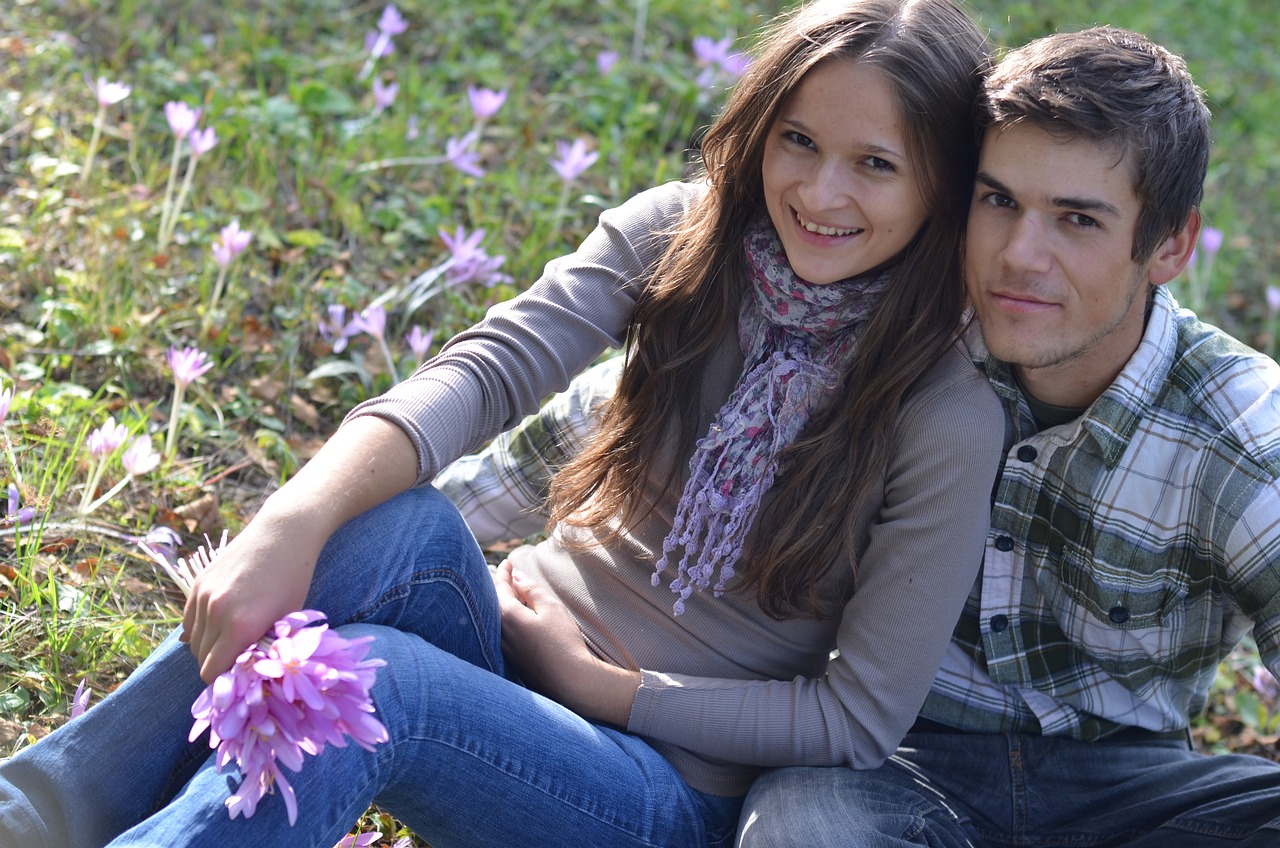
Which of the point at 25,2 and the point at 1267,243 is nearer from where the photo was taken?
the point at 25,2

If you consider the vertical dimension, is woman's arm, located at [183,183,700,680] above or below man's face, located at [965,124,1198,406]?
below

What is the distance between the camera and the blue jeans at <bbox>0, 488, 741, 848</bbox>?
1.51 meters

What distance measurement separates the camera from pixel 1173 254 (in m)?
1.89

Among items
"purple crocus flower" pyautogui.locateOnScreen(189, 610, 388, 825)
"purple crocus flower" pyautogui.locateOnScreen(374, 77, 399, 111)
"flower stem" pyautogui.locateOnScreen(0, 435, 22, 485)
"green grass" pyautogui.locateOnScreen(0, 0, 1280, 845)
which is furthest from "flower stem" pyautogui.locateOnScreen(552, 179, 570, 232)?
"purple crocus flower" pyautogui.locateOnScreen(189, 610, 388, 825)

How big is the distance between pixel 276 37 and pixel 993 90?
2.62 m

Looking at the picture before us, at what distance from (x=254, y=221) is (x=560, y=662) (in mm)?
1664

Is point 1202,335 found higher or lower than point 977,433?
higher

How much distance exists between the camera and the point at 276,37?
3783 millimetres

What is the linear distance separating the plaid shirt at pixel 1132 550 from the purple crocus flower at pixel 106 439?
4.70 ft

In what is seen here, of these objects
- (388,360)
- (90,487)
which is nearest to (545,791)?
(90,487)

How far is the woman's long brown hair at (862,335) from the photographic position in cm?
177

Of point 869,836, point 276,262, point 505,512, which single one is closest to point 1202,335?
point 869,836

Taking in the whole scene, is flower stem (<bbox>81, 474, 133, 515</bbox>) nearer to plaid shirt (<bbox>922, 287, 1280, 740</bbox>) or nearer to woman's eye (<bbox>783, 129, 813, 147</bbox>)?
woman's eye (<bbox>783, 129, 813, 147</bbox>)

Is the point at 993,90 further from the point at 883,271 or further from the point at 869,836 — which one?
the point at 869,836
